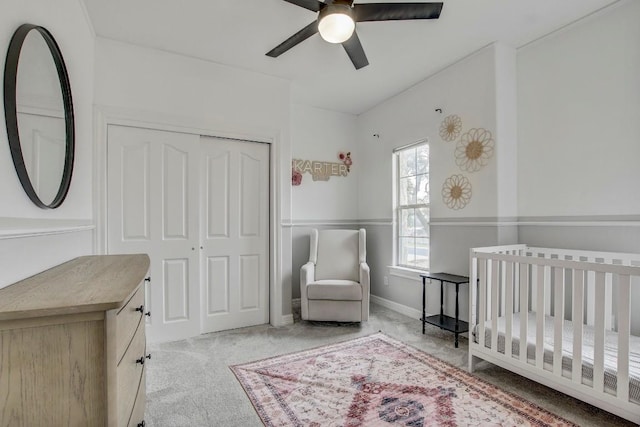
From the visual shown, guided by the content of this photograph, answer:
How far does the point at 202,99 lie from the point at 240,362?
2.34m

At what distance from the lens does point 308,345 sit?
9.23ft

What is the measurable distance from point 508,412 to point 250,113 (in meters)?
3.12

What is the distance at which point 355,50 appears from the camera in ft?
7.49

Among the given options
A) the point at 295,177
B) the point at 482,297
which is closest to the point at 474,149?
the point at 482,297

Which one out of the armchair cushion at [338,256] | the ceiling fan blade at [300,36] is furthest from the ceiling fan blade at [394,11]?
the armchair cushion at [338,256]

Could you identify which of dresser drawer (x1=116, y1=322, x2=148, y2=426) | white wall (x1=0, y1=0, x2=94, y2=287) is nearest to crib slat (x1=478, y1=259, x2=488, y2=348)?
dresser drawer (x1=116, y1=322, x2=148, y2=426)

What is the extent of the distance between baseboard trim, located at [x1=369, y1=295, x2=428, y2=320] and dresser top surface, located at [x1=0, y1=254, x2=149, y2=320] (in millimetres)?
2880

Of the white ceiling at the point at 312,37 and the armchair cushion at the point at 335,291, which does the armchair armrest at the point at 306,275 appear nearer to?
the armchair cushion at the point at 335,291

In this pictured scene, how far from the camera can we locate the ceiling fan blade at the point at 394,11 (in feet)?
6.07

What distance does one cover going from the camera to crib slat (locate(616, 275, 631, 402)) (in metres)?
1.59

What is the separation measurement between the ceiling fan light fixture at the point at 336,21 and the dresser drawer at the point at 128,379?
5.96 ft

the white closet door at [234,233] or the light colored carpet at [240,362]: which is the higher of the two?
the white closet door at [234,233]

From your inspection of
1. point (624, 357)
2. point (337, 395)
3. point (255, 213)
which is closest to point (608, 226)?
point (624, 357)

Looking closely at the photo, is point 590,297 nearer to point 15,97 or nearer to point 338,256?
point 338,256
